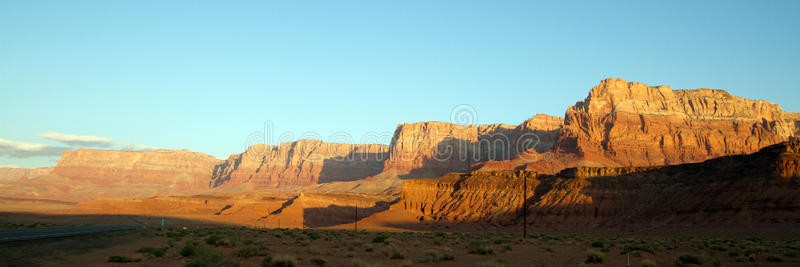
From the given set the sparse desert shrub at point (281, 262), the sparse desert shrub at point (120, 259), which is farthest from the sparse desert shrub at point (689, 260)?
the sparse desert shrub at point (120, 259)

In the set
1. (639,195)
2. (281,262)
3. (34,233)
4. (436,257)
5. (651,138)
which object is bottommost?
(34,233)

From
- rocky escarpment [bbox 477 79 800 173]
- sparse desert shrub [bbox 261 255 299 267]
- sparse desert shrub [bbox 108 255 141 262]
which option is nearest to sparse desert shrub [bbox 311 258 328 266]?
sparse desert shrub [bbox 261 255 299 267]

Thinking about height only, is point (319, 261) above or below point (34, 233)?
above

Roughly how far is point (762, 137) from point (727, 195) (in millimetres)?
141796

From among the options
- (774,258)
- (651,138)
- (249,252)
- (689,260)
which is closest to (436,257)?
(249,252)

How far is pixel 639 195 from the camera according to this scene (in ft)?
246

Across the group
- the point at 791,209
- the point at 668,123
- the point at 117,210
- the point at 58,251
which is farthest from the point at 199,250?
the point at 668,123

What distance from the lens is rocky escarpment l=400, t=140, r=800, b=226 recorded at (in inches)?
2320

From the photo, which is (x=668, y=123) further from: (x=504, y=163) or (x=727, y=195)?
(x=727, y=195)

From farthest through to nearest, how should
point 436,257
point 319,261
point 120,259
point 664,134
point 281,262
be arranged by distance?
point 664,134 → point 436,257 → point 120,259 → point 319,261 → point 281,262

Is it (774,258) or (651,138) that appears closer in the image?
(774,258)

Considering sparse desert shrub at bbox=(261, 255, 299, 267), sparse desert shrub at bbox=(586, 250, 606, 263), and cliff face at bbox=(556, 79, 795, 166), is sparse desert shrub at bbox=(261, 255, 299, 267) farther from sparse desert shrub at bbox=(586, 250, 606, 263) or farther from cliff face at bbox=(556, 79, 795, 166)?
cliff face at bbox=(556, 79, 795, 166)

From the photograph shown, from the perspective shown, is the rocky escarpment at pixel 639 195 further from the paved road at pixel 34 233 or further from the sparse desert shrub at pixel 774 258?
the paved road at pixel 34 233

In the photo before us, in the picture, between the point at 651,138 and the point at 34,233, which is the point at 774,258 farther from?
the point at 651,138
